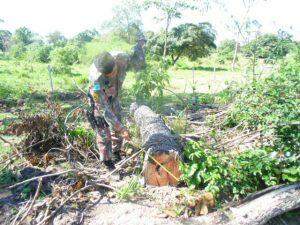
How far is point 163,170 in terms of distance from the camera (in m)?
3.90

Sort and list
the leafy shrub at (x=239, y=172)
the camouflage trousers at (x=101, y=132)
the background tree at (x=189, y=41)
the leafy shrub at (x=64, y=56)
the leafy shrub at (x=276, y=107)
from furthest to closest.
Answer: the background tree at (x=189, y=41) → the leafy shrub at (x=64, y=56) → the camouflage trousers at (x=101, y=132) → the leafy shrub at (x=276, y=107) → the leafy shrub at (x=239, y=172)

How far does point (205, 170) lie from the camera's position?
365cm

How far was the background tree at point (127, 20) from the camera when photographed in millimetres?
19777

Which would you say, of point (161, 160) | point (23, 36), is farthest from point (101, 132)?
point (23, 36)

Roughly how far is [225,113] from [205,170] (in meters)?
2.93

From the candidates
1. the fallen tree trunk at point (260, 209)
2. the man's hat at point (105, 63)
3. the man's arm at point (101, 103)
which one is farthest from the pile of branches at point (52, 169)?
the fallen tree trunk at point (260, 209)

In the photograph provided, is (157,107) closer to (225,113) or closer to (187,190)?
(225,113)

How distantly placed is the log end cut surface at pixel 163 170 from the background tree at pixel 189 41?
2002 centimetres

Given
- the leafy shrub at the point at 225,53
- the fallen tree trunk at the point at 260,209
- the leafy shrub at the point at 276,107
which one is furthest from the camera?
the leafy shrub at the point at 225,53

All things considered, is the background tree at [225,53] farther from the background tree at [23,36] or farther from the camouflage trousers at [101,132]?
the background tree at [23,36]

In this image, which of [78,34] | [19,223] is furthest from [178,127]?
[78,34]

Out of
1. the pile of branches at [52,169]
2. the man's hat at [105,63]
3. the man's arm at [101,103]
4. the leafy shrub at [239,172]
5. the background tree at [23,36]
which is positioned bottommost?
the pile of branches at [52,169]

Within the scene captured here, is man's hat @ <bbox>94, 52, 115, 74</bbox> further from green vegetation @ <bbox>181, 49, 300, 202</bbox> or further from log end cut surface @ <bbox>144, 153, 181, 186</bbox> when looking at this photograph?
green vegetation @ <bbox>181, 49, 300, 202</bbox>

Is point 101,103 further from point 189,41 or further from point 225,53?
point 189,41
